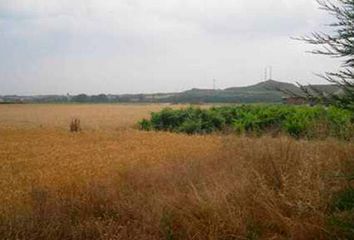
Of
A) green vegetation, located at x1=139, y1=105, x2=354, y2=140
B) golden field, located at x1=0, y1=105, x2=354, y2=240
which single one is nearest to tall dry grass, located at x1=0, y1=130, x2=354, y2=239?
golden field, located at x1=0, y1=105, x2=354, y2=240

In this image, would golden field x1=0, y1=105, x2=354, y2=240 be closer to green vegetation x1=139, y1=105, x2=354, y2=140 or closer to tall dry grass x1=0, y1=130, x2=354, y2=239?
tall dry grass x1=0, y1=130, x2=354, y2=239

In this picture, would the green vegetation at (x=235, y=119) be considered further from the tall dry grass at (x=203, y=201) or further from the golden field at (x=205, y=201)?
the golden field at (x=205, y=201)

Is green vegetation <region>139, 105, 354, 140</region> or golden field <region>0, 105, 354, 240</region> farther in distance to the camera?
green vegetation <region>139, 105, 354, 140</region>

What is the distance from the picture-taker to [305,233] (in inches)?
285

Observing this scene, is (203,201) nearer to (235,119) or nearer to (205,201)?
(205,201)

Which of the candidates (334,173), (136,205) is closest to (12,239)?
(136,205)

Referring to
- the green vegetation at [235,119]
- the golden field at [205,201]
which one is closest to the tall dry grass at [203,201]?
the golden field at [205,201]

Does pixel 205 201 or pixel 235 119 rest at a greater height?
pixel 205 201

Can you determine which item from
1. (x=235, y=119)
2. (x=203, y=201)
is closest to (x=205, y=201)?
(x=203, y=201)

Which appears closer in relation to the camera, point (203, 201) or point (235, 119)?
point (203, 201)

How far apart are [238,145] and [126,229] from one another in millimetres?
6407

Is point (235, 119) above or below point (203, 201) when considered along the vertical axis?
below

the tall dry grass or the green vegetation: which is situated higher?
the tall dry grass

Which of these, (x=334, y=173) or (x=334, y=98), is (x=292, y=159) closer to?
(x=334, y=173)
